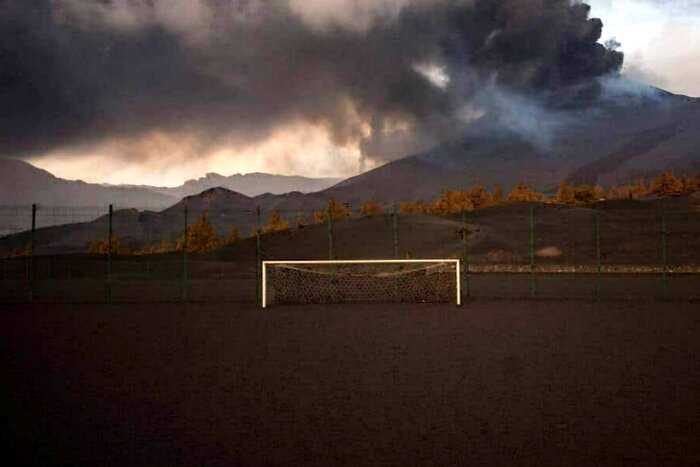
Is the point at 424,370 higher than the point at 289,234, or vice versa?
the point at 289,234

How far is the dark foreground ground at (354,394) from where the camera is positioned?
573cm

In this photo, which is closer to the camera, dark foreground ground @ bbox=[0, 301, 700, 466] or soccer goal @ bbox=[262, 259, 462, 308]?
dark foreground ground @ bbox=[0, 301, 700, 466]

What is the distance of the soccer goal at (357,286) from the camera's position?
21.6 metres

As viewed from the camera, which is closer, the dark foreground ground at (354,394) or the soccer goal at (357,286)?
the dark foreground ground at (354,394)

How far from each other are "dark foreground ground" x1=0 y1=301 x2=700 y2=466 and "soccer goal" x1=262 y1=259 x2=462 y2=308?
6.23 m

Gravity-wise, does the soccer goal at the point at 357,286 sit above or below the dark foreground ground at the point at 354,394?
above

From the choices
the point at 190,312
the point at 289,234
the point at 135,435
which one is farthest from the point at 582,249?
the point at 135,435

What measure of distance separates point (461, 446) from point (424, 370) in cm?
378

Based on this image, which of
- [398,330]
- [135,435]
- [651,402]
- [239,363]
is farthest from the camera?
[398,330]

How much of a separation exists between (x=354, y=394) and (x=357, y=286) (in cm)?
2345

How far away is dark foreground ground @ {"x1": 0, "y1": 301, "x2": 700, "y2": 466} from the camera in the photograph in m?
5.73

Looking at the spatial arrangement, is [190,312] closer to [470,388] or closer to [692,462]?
[470,388]

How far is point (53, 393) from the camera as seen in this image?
322 inches

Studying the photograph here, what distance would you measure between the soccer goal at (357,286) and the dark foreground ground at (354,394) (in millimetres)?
6234
